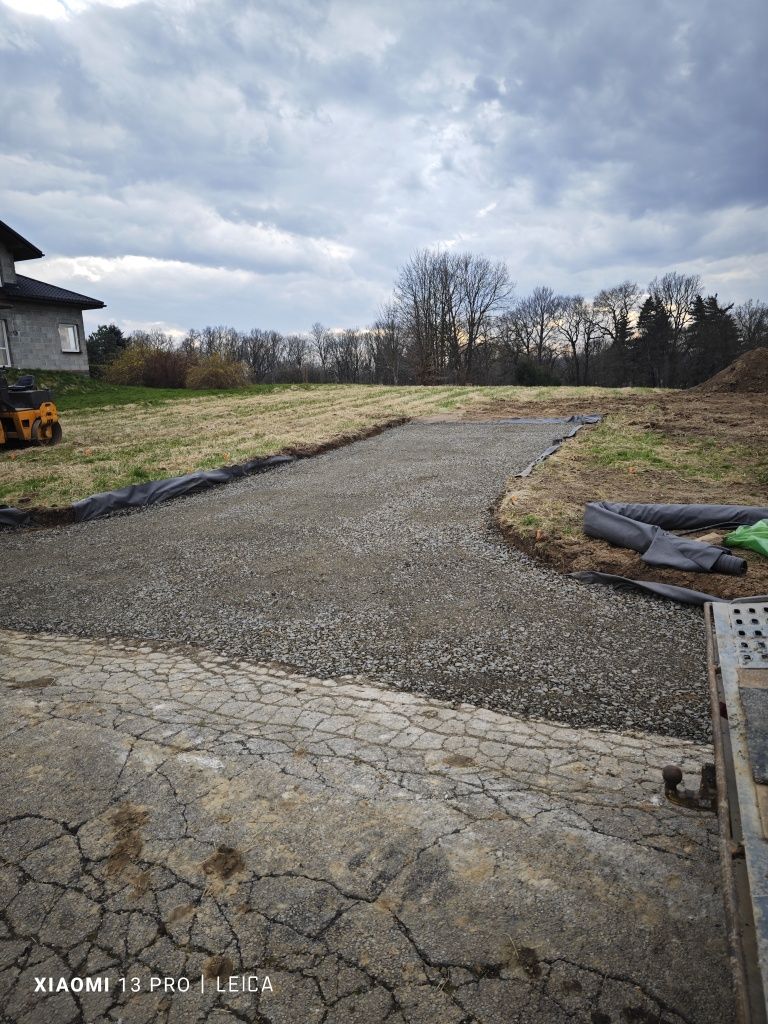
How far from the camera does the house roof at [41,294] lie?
2266cm

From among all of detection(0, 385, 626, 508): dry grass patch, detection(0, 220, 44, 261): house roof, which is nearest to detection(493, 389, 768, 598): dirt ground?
detection(0, 385, 626, 508): dry grass patch

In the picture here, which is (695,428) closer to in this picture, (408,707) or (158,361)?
(408,707)

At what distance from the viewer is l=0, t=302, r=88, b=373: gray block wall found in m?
23.1

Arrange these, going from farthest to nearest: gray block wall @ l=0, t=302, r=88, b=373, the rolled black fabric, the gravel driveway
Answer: gray block wall @ l=0, t=302, r=88, b=373
the rolled black fabric
the gravel driveway

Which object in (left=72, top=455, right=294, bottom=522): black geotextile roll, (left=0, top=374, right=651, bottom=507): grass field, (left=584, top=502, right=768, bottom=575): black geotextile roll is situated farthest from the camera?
(left=0, top=374, right=651, bottom=507): grass field

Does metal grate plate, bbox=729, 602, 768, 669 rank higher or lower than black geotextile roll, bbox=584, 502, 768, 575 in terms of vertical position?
higher

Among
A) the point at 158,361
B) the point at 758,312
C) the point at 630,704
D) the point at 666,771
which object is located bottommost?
the point at 630,704

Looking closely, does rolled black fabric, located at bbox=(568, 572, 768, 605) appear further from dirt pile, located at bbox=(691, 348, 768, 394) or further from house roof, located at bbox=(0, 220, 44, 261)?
house roof, located at bbox=(0, 220, 44, 261)

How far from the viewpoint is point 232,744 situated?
9.01ft

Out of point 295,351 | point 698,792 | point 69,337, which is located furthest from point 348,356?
point 698,792

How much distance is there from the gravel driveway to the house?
800 inches

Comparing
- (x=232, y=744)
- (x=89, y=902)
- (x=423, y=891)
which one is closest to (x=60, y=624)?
(x=232, y=744)

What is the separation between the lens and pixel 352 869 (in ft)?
6.64

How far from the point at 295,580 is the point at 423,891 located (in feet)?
11.0
